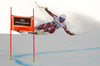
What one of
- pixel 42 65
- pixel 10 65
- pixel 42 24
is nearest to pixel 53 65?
pixel 42 65

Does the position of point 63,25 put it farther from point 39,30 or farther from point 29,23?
point 29,23

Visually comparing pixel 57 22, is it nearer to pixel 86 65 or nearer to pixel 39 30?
pixel 39 30

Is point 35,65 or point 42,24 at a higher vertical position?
point 42,24

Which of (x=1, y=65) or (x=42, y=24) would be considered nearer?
(x=1, y=65)

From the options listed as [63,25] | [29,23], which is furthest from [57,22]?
[29,23]

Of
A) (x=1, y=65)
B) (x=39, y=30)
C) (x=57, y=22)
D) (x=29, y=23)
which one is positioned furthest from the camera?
(x=39, y=30)

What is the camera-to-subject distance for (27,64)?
10.7 ft

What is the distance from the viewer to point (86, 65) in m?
3.17

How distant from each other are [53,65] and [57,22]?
18.5ft

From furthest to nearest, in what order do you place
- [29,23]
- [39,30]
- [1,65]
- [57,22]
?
[39,30], [57,22], [29,23], [1,65]

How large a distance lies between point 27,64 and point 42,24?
6.19m

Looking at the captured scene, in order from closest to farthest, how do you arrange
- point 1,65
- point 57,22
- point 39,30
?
point 1,65
point 57,22
point 39,30

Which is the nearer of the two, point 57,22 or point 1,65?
point 1,65

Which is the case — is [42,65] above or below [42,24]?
below
